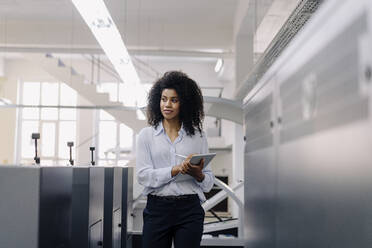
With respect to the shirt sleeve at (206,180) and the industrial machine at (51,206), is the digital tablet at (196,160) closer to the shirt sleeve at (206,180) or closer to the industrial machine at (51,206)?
Answer: the shirt sleeve at (206,180)

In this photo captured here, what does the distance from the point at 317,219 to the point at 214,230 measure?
136 inches

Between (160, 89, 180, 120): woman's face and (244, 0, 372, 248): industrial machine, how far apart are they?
514mm

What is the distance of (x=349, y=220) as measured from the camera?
31.6 inches

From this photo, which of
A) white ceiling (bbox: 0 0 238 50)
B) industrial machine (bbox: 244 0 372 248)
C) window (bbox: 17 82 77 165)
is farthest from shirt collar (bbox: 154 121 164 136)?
window (bbox: 17 82 77 165)

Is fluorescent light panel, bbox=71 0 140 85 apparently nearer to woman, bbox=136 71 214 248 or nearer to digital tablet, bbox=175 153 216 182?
woman, bbox=136 71 214 248

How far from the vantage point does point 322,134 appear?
→ 0.93 metres

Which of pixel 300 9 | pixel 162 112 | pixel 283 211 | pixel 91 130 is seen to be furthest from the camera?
pixel 91 130

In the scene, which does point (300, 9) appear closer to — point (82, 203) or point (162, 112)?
point (162, 112)

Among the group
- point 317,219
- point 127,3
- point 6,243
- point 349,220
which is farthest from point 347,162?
point 127,3

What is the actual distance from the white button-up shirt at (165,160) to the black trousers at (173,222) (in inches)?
1.6

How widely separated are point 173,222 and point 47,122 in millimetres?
10804

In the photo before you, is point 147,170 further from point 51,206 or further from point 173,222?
point 51,206

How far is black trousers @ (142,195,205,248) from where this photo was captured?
184 cm

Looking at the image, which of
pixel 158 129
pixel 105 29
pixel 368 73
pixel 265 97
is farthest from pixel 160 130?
pixel 105 29
